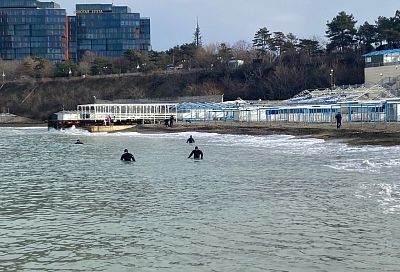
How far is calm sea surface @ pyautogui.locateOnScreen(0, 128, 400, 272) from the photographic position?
Result: 36.4 feet

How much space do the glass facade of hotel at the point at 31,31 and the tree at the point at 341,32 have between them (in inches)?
3636

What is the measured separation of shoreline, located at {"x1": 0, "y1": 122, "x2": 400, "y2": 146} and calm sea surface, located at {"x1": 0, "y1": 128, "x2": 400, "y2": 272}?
34.6 feet

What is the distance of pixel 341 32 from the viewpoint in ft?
366

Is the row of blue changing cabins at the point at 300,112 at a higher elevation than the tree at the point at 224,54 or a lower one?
lower

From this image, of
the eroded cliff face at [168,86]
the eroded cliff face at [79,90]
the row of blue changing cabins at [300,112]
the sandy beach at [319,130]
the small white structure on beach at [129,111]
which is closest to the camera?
the sandy beach at [319,130]

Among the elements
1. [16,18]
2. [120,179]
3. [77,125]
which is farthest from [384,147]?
[16,18]

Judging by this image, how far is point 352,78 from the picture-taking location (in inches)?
4094

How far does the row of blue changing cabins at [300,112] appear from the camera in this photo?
48.8 metres

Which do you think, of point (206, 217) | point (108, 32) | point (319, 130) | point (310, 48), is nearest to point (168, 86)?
point (310, 48)

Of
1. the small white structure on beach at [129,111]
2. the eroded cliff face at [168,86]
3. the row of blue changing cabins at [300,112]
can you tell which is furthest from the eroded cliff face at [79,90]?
the row of blue changing cabins at [300,112]

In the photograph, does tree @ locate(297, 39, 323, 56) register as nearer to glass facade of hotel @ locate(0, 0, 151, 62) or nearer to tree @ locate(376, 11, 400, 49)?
tree @ locate(376, 11, 400, 49)

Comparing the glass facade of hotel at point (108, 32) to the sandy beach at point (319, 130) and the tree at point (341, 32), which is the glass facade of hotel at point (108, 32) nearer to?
the tree at point (341, 32)

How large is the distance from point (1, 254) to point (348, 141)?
3039 centimetres

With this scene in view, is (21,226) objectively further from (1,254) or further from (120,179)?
(120,179)
